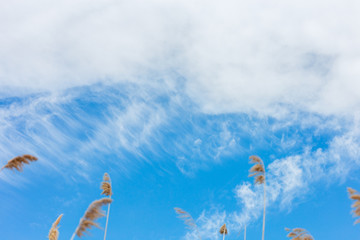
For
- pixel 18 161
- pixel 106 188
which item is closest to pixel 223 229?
pixel 106 188

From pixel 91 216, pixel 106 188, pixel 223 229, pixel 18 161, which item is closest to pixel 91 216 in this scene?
pixel 91 216

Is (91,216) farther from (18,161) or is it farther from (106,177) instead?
(106,177)

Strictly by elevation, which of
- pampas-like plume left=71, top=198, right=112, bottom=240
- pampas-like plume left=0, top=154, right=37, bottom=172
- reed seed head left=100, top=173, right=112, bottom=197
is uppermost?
reed seed head left=100, top=173, right=112, bottom=197

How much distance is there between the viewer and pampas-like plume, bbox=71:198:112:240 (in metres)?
7.34

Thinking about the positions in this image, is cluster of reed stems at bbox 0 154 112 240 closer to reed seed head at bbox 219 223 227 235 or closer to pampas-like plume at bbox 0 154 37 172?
pampas-like plume at bbox 0 154 37 172

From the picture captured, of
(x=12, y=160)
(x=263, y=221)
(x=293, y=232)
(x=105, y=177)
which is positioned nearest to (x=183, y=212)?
(x=263, y=221)

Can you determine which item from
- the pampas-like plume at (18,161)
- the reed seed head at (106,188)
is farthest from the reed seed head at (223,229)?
the pampas-like plume at (18,161)

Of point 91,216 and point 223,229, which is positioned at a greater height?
point 223,229

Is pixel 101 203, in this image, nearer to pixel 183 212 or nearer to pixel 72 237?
pixel 72 237

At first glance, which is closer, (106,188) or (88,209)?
(88,209)

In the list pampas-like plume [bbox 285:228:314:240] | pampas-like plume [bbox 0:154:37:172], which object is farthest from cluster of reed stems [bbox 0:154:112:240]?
pampas-like plume [bbox 285:228:314:240]

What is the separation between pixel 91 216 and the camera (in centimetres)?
743

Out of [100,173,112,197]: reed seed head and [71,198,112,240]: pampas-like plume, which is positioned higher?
[100,173,112,197]: reed seed head

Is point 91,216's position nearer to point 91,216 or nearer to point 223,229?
point 91,216
